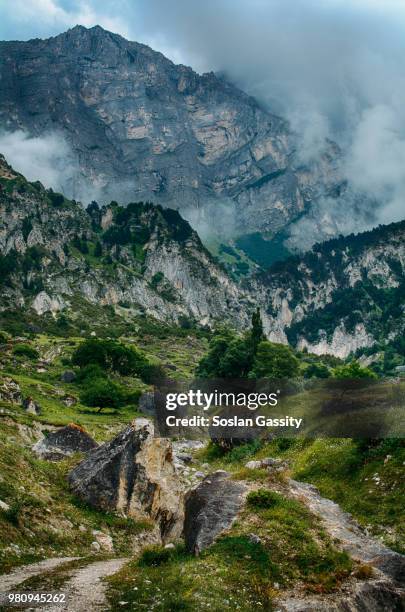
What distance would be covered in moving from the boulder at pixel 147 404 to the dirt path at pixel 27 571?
220ft

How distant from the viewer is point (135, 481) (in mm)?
23750

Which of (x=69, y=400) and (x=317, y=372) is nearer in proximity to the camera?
(x=69, y=400)

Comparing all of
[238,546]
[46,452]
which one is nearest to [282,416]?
[46,452]

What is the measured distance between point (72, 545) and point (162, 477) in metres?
6.38

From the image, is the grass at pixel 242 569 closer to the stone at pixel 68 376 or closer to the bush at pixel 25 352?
the stone at pixel 68 376

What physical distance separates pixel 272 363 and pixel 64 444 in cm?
4841

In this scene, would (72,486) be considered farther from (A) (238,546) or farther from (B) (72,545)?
(A) (238,546)

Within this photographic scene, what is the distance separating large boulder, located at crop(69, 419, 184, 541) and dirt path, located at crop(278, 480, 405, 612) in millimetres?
7965

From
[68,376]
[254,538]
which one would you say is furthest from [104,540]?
[68,376]

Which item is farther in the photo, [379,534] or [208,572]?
[379,534]

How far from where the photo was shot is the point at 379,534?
64.4 ft

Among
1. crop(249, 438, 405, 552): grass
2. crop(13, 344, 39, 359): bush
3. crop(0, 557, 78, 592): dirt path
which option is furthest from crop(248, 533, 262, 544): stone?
crop(13, 344, 39, 359): bush
